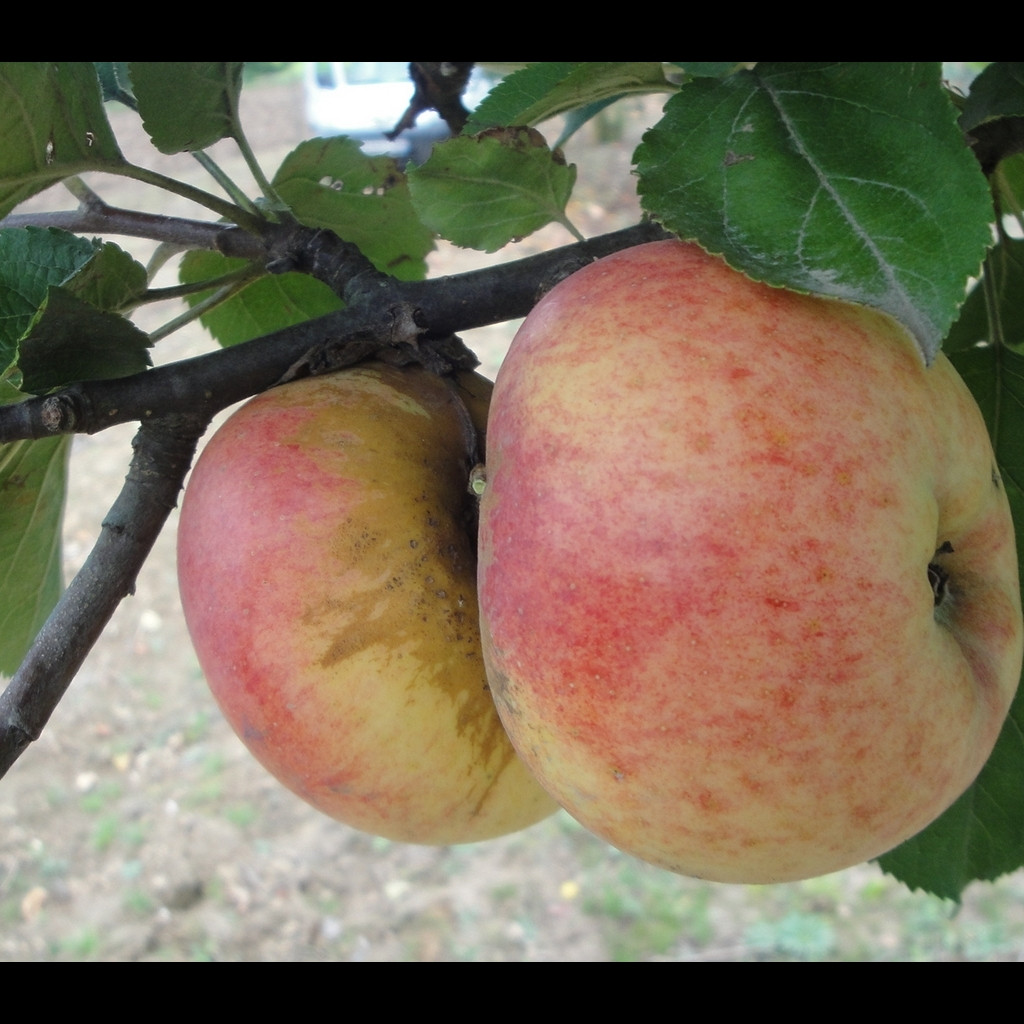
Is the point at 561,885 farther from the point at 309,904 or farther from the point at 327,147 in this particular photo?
the point at 327,147

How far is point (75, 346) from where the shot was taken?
Result: 2.32 ft

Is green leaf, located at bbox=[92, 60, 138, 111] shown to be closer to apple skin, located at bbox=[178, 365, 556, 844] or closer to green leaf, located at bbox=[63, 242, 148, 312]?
green leaf, located at bbox=[63, 242, 148, 312]

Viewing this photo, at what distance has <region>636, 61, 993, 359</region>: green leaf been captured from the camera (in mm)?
524

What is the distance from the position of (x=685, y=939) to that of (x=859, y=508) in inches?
86.1

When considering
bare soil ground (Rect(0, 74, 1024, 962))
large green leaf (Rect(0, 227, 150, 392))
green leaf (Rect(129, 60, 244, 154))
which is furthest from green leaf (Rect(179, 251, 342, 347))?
bare soil ground (Rect(0, 74, 1024, 962))

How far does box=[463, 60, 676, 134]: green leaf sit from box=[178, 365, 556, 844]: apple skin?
20 centimetres

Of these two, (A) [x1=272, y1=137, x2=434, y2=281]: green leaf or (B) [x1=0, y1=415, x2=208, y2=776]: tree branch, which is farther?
(A) [x1=272, y1=137, x2=434, y2=281]: green leaf

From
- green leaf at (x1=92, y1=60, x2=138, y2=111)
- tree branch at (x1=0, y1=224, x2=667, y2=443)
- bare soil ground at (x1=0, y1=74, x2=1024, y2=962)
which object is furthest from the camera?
bare soil ground at (x1=0, y1=74, x2=1024, y2=962)

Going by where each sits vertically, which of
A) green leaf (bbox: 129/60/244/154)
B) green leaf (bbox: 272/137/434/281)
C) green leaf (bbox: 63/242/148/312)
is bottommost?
green leaf (bbox: 272/137/434/281)

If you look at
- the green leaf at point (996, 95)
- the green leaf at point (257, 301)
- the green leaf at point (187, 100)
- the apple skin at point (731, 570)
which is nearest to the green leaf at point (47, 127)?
the green leaf at point (187, 100)

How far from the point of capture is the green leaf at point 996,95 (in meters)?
0.64

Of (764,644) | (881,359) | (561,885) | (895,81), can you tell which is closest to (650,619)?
(764,644)

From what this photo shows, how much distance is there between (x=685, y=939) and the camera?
247 centimetres

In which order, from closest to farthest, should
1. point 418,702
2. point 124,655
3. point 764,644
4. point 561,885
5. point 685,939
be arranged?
point 764,644 < point 418,702 < point 685,939 < point 561,885 < point 124,655
